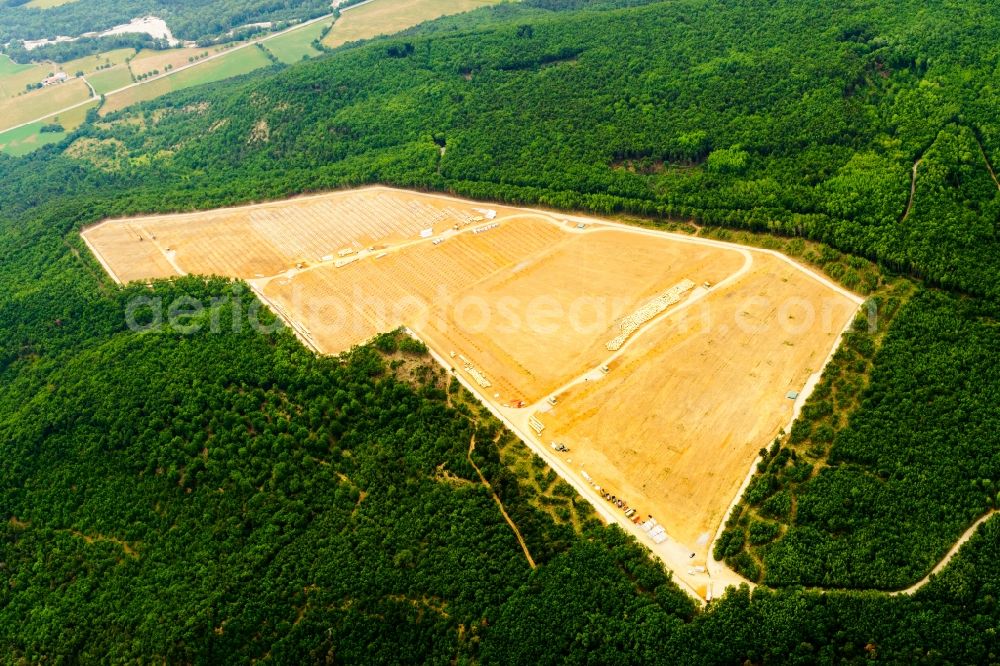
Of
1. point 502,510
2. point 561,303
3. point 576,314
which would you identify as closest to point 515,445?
point 502,510

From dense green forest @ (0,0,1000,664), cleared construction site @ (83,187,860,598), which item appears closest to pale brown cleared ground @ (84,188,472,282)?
cleared construction site @ (83,187,860,598)

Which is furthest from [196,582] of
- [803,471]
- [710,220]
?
[710,220]

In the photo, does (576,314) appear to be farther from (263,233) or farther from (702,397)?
(263,233)

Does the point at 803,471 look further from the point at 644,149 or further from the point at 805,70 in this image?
the point at 805,70

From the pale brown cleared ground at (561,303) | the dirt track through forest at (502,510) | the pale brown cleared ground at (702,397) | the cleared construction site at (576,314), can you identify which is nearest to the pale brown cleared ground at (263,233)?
the cleared construction site at (576,314)

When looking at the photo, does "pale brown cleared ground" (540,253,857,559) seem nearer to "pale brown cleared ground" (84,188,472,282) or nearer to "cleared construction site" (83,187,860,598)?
"cleared construction site" (83,187,860,598)

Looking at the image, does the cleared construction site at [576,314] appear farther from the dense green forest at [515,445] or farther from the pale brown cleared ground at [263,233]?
the dense green forest at [515,445]
